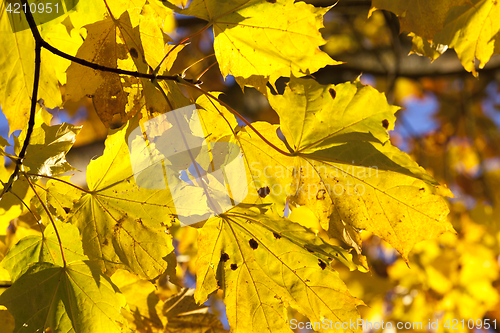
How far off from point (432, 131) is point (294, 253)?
13.9 ft

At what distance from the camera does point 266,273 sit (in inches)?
27.6

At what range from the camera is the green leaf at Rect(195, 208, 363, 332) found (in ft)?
2.16

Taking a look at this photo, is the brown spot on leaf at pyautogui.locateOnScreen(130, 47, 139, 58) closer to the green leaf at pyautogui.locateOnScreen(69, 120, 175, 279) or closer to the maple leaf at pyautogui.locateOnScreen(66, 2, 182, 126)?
the maple leaf at pyautogui.locateOnScreen(66, 2, 182, 126)

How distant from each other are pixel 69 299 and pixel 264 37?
60 cm

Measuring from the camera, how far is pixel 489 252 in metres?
2.16

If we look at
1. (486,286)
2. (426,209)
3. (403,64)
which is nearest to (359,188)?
(426,209)

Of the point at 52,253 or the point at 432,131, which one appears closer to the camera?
the point at 52,253

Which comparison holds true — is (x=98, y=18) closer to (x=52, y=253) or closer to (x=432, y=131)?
(x=52, y=253)

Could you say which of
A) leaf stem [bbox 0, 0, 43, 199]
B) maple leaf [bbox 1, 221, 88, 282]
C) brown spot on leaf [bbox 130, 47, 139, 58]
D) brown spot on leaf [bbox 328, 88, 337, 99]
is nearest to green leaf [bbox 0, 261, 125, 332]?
maple leaf [bbox 1, 221, 88, 282]

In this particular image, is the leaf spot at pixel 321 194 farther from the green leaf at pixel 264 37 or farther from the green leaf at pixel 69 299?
the green leaf at pixel 69 299

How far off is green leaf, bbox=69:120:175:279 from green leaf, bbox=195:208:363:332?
92 mm

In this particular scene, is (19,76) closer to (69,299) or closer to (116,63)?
(116,63)

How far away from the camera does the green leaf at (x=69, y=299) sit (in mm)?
599

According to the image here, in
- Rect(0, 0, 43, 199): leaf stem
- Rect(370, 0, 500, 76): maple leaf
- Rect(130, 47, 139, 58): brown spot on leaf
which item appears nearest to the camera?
Rect(0, 0, 43, 199): leaf stem
